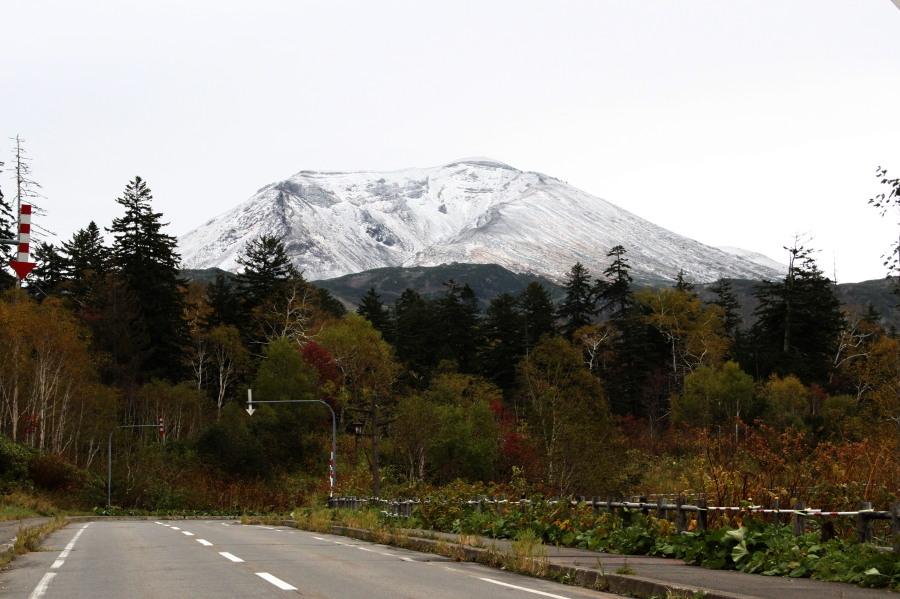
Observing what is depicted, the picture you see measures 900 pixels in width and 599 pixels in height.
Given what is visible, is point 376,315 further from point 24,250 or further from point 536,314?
point 24,250

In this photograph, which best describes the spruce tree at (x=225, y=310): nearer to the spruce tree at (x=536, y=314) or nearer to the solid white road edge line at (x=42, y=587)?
the spruce tree at (x=536, y=314)

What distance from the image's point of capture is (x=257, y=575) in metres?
12.8

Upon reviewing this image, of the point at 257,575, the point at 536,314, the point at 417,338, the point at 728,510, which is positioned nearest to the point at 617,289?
the point at 536,314

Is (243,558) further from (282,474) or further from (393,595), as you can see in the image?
(282,474)

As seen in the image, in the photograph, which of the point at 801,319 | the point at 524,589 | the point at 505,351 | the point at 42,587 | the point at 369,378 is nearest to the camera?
the point at 524,589

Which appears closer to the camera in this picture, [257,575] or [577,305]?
[257,575]

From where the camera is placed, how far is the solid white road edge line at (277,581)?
36.8 feet

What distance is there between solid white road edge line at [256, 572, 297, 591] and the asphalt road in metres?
0.01

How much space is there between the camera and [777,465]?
584 inches

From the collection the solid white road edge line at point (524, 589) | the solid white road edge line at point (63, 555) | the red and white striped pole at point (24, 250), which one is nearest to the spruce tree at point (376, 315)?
the solid white road edge line at point (63, 555)

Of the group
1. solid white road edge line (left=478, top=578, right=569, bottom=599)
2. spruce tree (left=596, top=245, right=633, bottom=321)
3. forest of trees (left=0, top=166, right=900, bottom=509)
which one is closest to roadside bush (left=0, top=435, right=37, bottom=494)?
forest of trees (left=0, top=166, right=900, bottom=509)

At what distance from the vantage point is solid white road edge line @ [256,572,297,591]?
1121 cm

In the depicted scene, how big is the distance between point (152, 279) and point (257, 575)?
77390 mm

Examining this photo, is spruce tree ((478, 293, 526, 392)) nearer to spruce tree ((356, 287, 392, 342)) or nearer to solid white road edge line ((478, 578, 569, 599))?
spruce tree ((356, 287, 392, 342))
